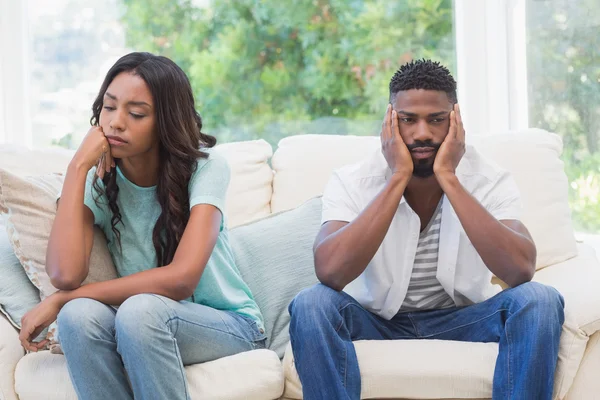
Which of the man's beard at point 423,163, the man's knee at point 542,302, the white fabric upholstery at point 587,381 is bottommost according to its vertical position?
the white fabric upholstery at point 587,381

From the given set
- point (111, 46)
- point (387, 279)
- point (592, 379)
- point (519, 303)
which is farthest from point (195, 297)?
point (111, 46)

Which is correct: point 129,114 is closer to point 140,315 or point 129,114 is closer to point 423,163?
point 140,315

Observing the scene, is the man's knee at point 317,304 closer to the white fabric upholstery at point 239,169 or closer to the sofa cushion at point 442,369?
the sofa cushion at point 442,369

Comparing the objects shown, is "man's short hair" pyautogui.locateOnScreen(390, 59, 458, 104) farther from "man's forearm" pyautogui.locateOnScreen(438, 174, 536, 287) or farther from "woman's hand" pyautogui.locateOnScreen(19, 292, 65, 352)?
"woman's hand" pyautogui.locateOnScreen(19, 292, 65, 352)

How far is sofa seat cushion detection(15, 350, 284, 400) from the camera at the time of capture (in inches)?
72.7

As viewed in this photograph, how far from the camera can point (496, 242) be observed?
6.32ft

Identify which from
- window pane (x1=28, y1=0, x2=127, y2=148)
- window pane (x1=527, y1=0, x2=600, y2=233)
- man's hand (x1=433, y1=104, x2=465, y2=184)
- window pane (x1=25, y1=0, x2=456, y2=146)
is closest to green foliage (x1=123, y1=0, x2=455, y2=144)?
window pane (x1=25, y1=0, x2=456, y2=146)

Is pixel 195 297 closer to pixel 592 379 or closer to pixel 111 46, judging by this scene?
pixel 592 379

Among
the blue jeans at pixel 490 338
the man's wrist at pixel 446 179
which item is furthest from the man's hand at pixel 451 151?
the blue jeans at pixel 490 338

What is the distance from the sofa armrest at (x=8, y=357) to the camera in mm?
1924

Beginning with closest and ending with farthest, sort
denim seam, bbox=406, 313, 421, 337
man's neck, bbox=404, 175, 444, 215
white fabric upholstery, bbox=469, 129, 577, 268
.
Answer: denim seam, bbox=406, 313, 421, 337 < man's neck, bbox=404, 175, 444, 215 < white fabric upholstery, bbox=469, 129, 577, 268

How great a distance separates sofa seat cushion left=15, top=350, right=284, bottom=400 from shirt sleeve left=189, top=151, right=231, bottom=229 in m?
0.39

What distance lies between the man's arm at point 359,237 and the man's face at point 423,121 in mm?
58

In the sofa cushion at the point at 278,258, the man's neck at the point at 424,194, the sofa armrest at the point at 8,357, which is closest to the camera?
the sofa armrest at the point at 8,357
